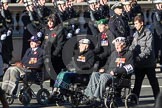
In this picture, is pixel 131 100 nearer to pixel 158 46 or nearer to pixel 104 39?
pixel 104 39

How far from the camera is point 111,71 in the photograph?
11969mm

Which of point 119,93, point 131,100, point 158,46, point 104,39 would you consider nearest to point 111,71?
point 119,93

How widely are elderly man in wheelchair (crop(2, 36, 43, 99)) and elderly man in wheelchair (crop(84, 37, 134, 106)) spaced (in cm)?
130

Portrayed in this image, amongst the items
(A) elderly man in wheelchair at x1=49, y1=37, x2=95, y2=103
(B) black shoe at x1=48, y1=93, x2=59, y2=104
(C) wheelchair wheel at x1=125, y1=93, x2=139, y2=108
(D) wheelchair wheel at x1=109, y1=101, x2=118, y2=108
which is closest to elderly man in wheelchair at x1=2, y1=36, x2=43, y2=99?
(B) black shoe at x1=48, y1=93, x2=59, y2=104

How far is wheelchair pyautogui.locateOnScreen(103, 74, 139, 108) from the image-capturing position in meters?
11.8

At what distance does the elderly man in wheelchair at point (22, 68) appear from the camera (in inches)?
484

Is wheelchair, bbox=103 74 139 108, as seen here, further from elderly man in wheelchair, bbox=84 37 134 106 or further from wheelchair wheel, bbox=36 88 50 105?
wheelchair wheel, bbox=36 88 50 105

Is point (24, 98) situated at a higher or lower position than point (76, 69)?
lower

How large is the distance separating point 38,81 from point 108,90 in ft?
5.32

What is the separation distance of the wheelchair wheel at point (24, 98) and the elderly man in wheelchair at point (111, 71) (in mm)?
1223

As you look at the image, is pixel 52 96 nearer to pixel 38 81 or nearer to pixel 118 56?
pixel 38 81

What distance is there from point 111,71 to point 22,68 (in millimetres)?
1747

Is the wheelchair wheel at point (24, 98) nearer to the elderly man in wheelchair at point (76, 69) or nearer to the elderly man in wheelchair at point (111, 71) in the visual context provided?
the elderly man in wheelchair at point (76, 69)

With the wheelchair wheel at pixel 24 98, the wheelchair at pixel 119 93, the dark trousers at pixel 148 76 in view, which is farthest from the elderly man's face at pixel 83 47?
the wheelchair wheel at pixel 24 98
